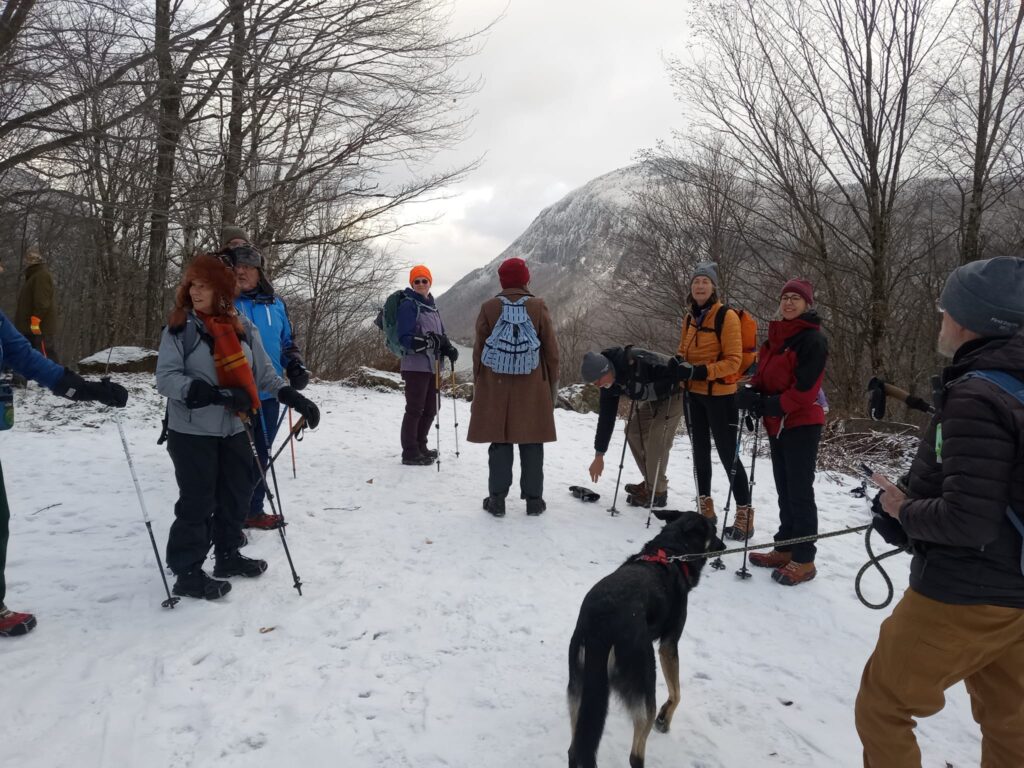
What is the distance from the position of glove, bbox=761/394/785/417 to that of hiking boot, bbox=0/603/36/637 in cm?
464

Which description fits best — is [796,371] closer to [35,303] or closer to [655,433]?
[655,433]

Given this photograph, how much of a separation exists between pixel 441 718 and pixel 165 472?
15.5 ft

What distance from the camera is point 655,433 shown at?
546cm

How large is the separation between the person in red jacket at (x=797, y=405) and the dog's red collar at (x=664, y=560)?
1616 millimetres

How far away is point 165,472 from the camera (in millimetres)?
6020

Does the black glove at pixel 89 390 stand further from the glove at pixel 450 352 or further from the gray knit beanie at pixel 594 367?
the glove at pixel 450 352

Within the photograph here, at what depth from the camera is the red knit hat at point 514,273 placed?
199 inches

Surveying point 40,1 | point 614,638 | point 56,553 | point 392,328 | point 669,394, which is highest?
point 40,1

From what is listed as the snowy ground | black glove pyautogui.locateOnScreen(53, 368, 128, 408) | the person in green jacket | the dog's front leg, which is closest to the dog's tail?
the snowy ground

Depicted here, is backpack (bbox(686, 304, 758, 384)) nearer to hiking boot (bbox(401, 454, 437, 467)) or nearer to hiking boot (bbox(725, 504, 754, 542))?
hiking boot (bbox(725, 504, 754, 542))

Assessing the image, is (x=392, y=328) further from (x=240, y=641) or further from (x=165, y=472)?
(x=240, y=641)

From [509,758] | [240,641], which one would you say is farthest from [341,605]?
[509,758]

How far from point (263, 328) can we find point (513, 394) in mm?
2141

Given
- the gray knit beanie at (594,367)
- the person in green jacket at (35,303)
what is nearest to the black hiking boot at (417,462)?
the gray knit beanie at (594,367)
